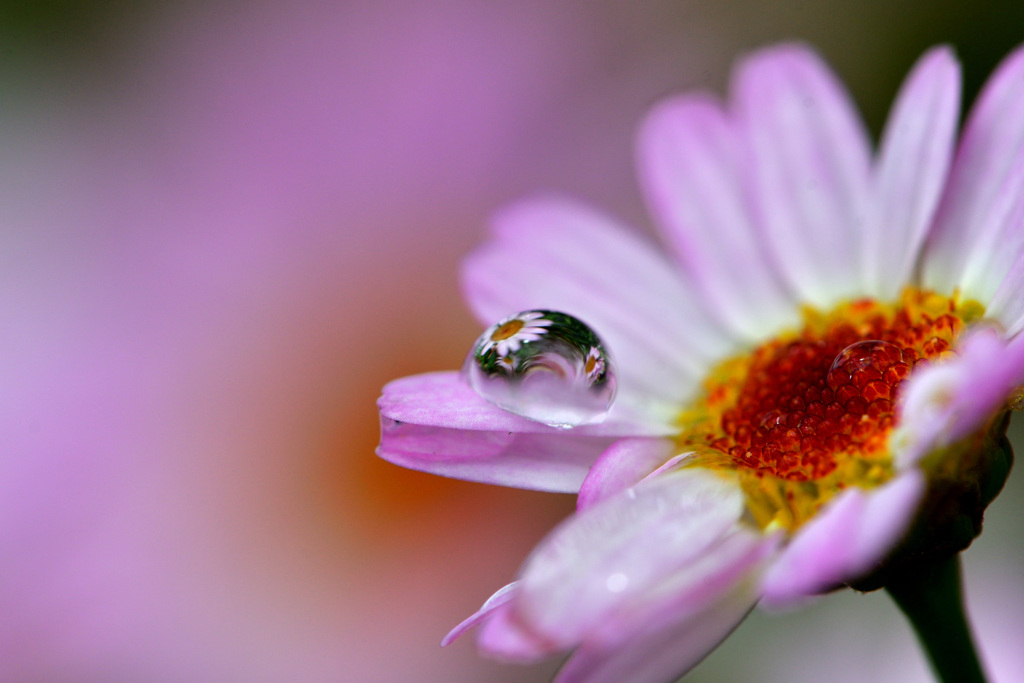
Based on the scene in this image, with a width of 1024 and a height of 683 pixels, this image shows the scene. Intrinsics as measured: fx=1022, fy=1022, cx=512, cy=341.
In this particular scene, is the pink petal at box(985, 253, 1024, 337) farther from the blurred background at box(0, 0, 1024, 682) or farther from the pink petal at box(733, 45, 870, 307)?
the blurred background at box(0, 0, 1024, 682)

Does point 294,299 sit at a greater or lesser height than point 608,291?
greater

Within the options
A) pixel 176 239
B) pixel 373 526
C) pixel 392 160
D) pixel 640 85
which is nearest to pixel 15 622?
pixel 373 526

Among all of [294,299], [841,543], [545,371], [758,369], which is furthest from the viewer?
[294,299]

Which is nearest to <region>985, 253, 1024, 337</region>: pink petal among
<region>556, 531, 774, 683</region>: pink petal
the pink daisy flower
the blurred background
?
the pink daisy flower

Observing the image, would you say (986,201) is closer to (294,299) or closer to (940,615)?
(940,615)

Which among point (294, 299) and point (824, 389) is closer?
point (824, 389)

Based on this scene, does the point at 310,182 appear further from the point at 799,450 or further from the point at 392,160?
the point at 799,450

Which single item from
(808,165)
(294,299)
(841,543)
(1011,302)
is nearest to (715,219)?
(808,165)
